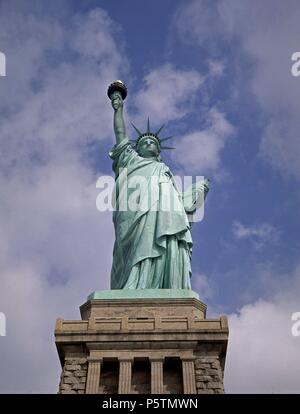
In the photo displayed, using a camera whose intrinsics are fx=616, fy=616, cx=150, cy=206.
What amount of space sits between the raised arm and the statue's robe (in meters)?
1.28

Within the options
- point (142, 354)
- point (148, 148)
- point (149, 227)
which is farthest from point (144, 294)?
point (148, 148)

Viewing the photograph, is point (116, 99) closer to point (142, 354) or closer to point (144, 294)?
point (144, 294)

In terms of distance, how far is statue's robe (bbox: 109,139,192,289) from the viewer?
16828mm

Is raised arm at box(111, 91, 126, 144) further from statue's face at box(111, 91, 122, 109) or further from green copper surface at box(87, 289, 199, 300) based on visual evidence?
green copper surface at box(87, 289, 199, 300)

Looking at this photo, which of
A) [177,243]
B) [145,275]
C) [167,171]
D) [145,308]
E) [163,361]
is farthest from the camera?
[167,171]

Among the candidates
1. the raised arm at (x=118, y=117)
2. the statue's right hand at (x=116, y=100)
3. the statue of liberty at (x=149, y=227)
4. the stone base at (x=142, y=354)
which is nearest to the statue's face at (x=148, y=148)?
the statue of liberty at (x=149, y=227)

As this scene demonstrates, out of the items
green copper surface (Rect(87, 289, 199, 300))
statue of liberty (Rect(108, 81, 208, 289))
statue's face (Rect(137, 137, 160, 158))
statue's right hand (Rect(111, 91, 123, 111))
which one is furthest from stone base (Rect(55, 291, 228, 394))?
statue's right hand (Rect(111, 91, 123, 111))

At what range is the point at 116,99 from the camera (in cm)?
2245

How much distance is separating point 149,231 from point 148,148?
4.86 meters

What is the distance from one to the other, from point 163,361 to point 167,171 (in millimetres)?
8303

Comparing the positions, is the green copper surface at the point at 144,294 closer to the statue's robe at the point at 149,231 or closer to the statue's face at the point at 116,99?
the statue's robe at the point at 149,231
